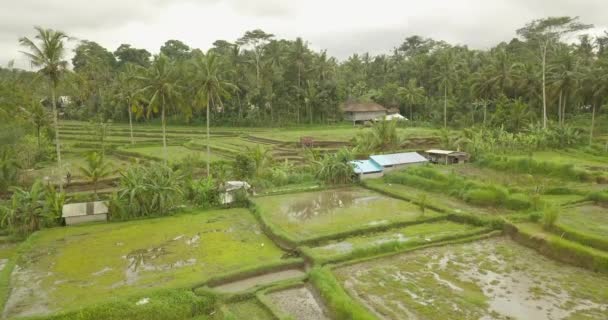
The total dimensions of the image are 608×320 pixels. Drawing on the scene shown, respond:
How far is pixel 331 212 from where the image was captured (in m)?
19.5

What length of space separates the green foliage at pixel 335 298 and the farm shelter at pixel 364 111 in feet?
128

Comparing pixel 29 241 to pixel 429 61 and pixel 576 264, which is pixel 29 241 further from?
pixel 429 61

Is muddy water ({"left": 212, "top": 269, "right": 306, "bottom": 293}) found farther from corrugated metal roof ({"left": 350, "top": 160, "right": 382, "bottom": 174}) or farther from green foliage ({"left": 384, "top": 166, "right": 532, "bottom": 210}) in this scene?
corrugated metal roof ({"left": 350, "top": 160, "right": 382, "bottom": 174})

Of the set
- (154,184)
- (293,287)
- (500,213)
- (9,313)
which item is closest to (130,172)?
(154,184)

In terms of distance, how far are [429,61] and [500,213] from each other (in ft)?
127

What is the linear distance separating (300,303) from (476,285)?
16.7ft

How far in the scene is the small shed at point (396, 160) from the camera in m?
25.8

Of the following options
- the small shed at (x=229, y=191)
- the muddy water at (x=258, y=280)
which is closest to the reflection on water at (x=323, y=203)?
the small shed at (x=229, y=191)

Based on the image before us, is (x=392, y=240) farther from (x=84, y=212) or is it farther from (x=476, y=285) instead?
(x=84, y=212)

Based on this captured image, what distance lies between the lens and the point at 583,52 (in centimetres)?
4406

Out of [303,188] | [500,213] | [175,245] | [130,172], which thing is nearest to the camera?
[175,245]

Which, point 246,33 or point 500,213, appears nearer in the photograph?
point 500,213

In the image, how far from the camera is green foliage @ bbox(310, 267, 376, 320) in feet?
33.9

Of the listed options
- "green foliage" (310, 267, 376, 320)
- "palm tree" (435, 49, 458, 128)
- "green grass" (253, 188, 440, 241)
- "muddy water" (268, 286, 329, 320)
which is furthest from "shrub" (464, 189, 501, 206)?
"palm tree" (435, 49, 458, 128)
